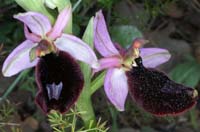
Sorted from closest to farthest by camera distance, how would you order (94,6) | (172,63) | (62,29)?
(62,29)
(94,6)
(172,63)

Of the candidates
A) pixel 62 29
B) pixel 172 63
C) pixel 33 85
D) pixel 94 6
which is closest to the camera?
pixel 62 29

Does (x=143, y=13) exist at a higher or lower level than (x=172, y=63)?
higher

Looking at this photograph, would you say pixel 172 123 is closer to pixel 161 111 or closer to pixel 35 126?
pixel 35 126

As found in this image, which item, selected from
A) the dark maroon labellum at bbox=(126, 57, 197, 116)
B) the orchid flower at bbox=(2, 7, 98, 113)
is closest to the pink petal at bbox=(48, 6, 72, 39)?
the orchid flower at bbox=(2, 7, 98, 113)

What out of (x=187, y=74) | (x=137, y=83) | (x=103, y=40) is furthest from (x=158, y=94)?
(x=187, y=74)

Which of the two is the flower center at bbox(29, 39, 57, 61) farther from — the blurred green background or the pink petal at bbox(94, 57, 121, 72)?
the blurred green background

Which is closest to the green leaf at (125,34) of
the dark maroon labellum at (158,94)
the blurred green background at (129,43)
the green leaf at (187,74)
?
the blurred green background at (129,43)

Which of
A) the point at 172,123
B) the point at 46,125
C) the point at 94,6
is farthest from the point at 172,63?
the point at 46,125
